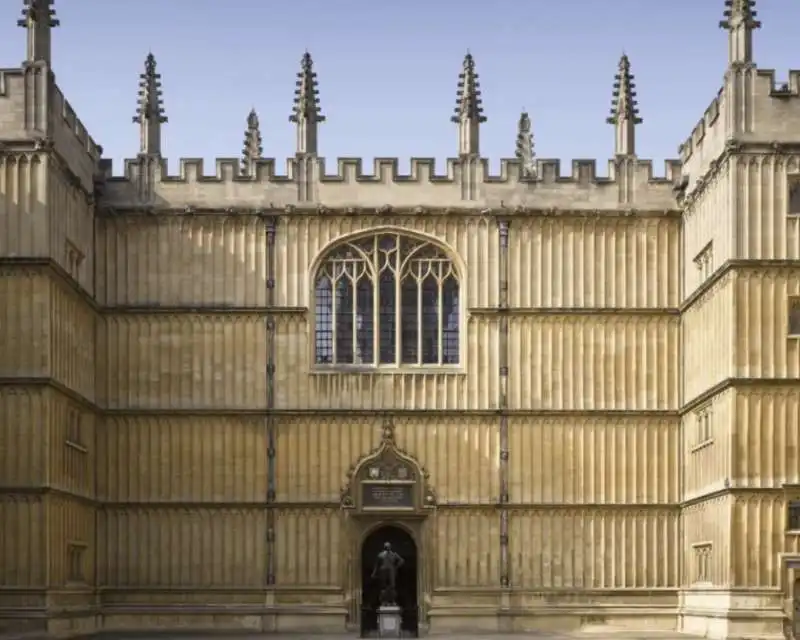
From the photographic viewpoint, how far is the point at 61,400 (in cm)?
4119

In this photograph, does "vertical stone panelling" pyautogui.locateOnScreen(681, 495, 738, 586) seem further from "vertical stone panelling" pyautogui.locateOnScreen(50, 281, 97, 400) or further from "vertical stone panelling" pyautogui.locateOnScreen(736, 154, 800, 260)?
"vertical stone panelling" pyautogui.locateOnScreen(50, 281, 97, 400)

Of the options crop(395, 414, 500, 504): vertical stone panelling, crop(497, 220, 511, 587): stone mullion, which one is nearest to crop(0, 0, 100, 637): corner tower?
crop(395, 414, 500, 504): vertical stone panelling

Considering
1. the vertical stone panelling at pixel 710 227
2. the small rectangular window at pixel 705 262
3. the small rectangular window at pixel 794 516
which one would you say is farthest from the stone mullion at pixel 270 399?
the small rectangular window at pixel 794 516

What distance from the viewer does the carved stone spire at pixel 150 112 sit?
154 feet

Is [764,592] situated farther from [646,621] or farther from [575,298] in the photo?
[575,298]

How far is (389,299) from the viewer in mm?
46625

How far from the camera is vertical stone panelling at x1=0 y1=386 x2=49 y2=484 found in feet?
129

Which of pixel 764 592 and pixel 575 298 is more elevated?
pixel 575 298

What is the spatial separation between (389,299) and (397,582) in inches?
287

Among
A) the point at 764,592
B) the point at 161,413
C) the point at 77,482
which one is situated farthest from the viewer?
the point at 161,413

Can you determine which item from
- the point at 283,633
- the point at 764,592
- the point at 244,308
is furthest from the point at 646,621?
the point at 244,308

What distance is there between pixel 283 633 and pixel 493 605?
17.4 feet

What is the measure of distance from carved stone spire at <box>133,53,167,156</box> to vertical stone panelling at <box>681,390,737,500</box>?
50.4 ft

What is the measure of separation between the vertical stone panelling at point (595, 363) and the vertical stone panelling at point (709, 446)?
1354 millimetres
